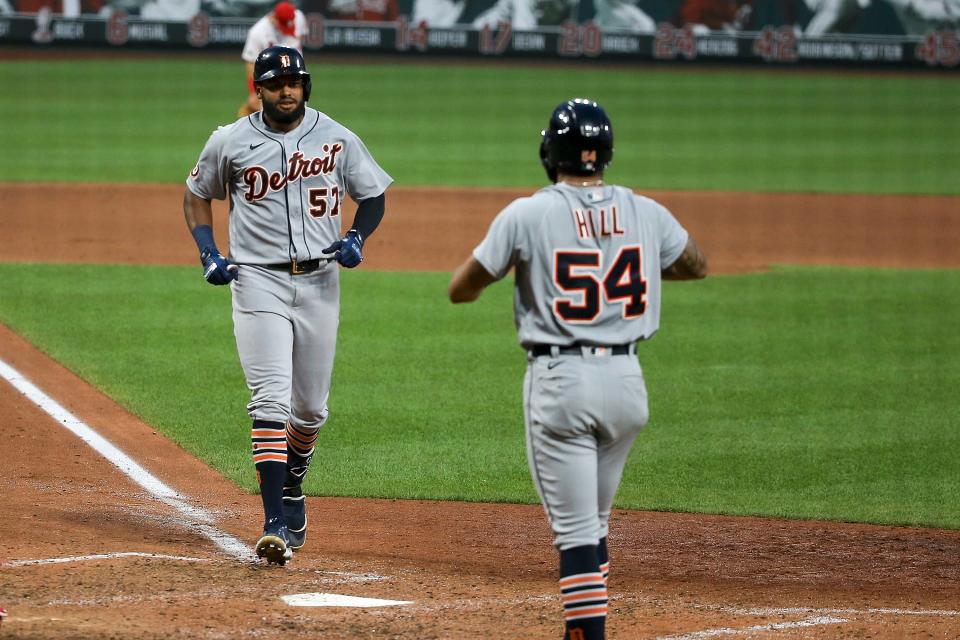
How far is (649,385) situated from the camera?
903 centimetres

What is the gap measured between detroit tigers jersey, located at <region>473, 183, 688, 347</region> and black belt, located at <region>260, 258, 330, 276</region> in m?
1.61

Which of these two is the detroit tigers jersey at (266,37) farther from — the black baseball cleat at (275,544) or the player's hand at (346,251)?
the black baseball cleat at (275,544)

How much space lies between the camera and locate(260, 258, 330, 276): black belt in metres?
5.61

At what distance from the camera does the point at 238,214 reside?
5676 mm

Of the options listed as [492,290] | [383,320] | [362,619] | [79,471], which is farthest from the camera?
[492,290]

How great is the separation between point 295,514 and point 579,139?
2.30m

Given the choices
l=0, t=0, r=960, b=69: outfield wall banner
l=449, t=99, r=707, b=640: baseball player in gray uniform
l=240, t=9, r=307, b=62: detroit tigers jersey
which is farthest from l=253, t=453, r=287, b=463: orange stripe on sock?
l=0, t=0, r=960, b=69: outfield wall banner

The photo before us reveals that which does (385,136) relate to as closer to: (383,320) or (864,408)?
(383,320)

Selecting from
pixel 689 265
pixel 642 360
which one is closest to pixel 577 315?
pixel 689 265

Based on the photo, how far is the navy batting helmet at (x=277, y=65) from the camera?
5570 mm

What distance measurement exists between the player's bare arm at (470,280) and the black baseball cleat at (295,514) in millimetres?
1837

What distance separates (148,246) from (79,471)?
23.4ft

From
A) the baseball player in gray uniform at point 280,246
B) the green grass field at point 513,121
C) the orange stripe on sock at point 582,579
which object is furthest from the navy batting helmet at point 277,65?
the green grass field at point 513,121

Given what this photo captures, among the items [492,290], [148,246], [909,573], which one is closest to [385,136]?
[148,246]
